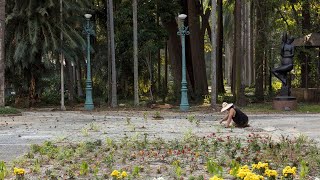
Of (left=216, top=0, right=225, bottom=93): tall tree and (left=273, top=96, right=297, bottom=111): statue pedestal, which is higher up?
(left=216, top=0, right=225, bottom=93): tall tree

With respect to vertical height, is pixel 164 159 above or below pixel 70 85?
below

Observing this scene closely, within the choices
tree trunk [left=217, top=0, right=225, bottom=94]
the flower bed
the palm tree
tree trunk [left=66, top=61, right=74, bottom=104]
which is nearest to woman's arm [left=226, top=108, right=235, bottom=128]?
the flower bed

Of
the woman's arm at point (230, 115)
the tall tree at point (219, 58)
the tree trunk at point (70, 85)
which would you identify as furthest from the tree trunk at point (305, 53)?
the woman's arm at point (230, 115)

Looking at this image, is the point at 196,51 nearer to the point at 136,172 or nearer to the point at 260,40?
the point at 260,40

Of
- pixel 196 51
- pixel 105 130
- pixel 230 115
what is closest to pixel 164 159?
pixel 105 130

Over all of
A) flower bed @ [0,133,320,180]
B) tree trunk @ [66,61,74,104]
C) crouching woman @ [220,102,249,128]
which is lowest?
flower bed @ [0,133,320,180]

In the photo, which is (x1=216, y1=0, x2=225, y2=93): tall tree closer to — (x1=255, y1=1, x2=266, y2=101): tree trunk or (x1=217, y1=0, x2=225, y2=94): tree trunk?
(x1=217, y1=0, x2=225, y2=94): tree trunk

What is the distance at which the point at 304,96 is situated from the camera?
2786cm

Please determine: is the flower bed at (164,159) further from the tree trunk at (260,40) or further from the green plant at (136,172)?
the tree trunk at (260,40)

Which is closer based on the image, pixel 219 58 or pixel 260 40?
pixel 260 40

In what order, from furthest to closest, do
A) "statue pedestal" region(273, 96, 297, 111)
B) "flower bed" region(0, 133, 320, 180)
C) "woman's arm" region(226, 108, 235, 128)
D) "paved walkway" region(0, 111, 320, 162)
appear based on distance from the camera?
"statue pedestal" region(273, 96, 297, 111), "woman's arm" region(226, 108, 235, 128), "paved walkway" region(0, 111, 320, 162), "flower bed" region(0, 133, 320, 180)

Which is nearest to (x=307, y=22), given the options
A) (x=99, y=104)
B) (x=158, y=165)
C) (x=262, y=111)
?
(x=262, y=111)

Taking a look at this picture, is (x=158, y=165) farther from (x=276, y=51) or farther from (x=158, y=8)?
(x=276, y=51)

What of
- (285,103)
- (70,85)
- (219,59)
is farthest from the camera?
(219,59)
